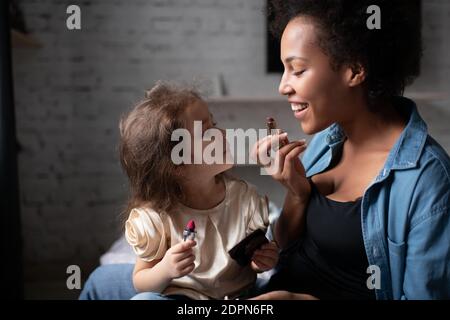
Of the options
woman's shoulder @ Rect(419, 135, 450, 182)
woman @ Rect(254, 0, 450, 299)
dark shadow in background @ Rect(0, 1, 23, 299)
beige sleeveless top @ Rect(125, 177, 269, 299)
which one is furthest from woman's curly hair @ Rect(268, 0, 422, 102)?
dark shadow in background @ Rect(0, 1, 23, 299)

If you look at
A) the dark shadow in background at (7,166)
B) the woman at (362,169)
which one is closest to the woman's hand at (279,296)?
the woman at (362,169)

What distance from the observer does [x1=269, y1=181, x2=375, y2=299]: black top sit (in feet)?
2.29

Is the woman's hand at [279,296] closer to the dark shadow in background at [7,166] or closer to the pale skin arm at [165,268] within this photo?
the pale skin arm at [165,268]

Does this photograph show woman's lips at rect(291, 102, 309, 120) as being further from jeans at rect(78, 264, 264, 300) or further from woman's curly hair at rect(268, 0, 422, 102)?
jeans at rect(78, 264, 264, 300)

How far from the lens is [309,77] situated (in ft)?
2.02

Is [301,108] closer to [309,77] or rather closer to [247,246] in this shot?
[309,77]

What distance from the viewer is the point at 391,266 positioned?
2.13 feet

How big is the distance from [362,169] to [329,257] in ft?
0.50

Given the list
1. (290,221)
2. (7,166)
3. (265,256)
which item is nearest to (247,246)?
(265,256)

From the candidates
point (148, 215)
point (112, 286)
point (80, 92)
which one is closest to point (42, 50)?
point (80, 92)

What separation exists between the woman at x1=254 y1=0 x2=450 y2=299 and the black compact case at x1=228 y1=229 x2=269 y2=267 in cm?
7
